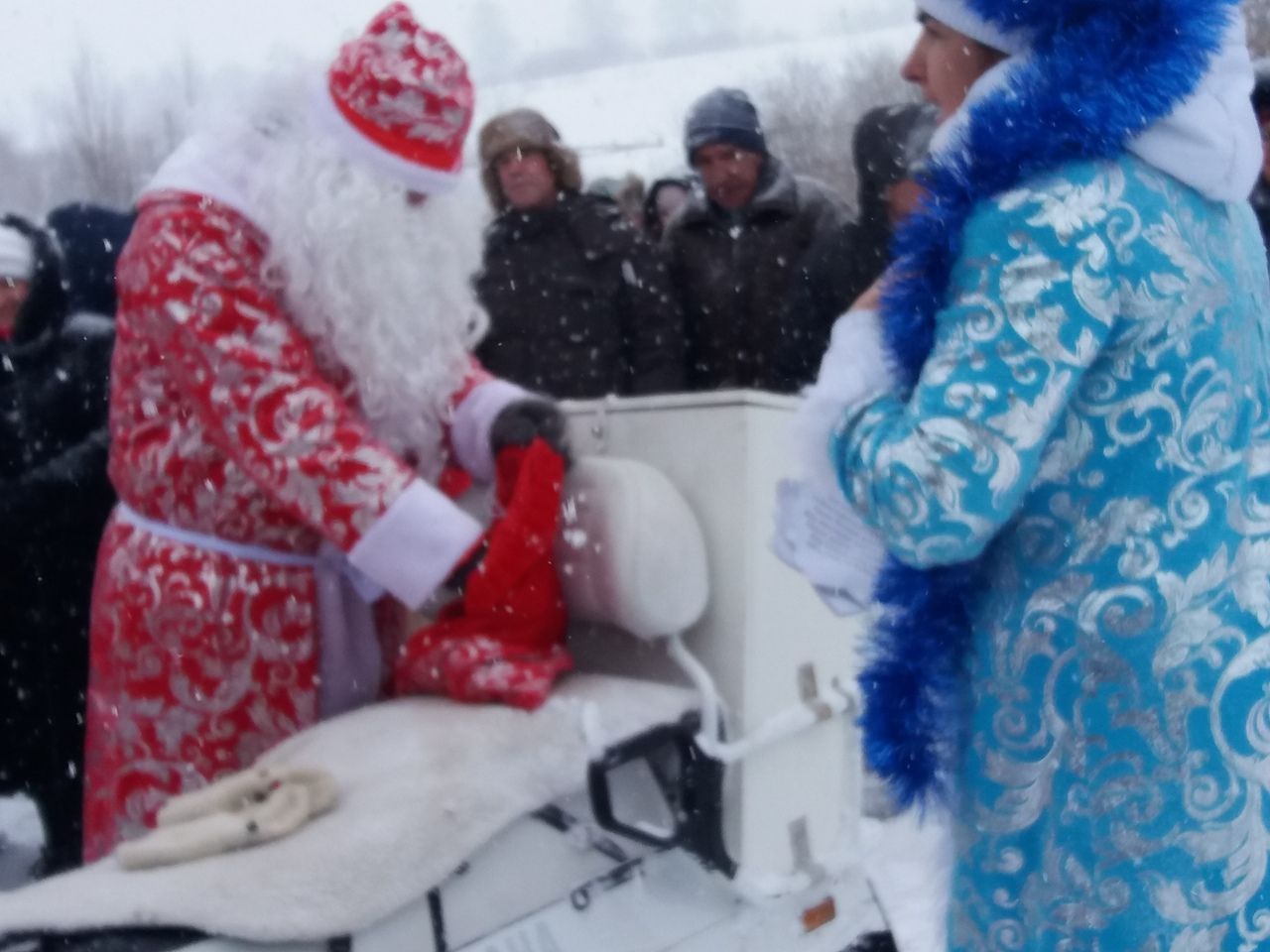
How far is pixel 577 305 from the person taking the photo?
3.65 metres

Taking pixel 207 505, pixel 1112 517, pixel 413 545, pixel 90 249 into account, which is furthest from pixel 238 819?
pixel 90 249

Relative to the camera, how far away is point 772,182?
3859 mm

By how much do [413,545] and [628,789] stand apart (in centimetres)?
48

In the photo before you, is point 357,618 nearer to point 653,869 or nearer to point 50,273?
point 653,869

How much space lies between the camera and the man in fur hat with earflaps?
1.87 metres

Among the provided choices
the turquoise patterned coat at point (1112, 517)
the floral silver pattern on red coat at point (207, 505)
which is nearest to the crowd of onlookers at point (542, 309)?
the floral silver pattern on red coat at point (207, 505)

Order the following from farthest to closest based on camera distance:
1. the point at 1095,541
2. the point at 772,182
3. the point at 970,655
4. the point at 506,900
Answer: the point at 772,182, the point at 506,900, the point at 970,655, the point at 1095,541

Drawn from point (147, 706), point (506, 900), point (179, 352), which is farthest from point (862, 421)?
point (147, 706)

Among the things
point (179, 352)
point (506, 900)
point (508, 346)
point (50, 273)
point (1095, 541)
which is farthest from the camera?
point (508, 346)

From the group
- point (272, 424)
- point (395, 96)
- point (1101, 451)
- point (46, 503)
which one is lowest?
point (46, 503)

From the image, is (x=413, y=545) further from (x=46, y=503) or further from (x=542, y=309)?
(x=542, y=309)

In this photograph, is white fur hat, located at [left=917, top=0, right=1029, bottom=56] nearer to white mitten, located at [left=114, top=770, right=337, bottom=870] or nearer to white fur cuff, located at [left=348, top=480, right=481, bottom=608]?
white fur cuff, located at [left=348, top=480, right=481, bottom=608]

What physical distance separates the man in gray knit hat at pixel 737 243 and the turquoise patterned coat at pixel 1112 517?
2.50 m

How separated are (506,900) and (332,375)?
81 centimetres
